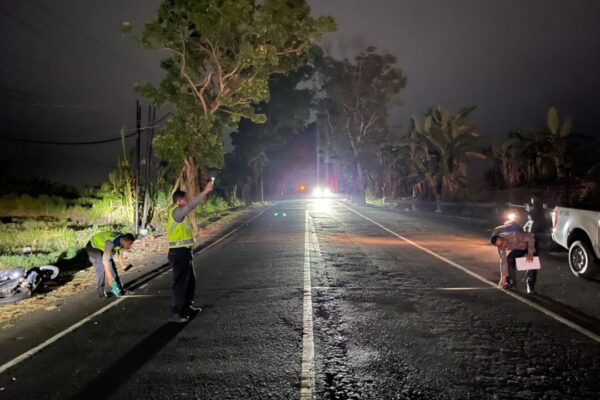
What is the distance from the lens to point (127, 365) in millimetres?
5008

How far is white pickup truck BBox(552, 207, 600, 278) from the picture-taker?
29.1 feet

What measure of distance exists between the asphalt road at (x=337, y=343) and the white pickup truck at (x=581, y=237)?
457 millimetres

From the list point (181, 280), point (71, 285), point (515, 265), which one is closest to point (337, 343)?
point (181, 280)

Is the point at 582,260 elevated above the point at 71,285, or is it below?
above

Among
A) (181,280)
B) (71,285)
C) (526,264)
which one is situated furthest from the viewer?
(71,285)

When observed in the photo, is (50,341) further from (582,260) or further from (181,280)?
(582,260)

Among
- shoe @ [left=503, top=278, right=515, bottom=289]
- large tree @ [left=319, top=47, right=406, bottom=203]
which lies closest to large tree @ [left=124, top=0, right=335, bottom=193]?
shoe @ [left=503, top=278, right=515, bottom=289]

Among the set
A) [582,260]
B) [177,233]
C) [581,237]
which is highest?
[177,233]

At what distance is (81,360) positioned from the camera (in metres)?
5.20

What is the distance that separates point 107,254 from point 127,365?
11.0 ft

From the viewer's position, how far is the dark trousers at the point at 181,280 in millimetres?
6750

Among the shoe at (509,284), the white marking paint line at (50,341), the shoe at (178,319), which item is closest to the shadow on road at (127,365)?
the shoe at (178,319)

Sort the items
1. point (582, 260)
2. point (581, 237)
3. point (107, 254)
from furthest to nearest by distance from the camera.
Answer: point (581, 237), point (582, 260), point (107, 254)

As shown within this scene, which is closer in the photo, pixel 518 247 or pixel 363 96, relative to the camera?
pixel 518 247
